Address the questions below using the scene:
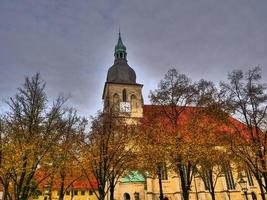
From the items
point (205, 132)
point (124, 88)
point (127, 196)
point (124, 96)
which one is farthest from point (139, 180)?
point (205, 132)

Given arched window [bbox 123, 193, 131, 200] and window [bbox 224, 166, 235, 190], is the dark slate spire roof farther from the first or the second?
window [bbox 224, 166, 235, 190]

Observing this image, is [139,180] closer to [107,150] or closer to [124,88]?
[124,88]

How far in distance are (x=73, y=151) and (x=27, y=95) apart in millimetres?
7080

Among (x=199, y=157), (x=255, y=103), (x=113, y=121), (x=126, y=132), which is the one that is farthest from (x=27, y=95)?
(x=255, y=103)

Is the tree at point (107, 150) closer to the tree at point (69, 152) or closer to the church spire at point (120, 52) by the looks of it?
the tree at point (69, 152)

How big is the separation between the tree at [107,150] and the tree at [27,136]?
11.5 ft

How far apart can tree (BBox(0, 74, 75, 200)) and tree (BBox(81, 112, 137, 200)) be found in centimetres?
351

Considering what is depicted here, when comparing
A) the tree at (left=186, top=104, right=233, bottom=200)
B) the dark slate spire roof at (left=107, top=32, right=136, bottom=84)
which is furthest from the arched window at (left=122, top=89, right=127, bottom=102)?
the tree at (left=186, top=104, right=233, bottom=200)

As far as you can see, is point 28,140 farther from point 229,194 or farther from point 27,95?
point 229,194

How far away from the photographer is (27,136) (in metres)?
16.7

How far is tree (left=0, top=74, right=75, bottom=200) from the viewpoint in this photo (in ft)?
52.8

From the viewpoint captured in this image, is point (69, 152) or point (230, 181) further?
point (230, 181)

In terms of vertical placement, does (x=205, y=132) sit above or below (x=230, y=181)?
above

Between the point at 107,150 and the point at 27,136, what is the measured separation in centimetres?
619
